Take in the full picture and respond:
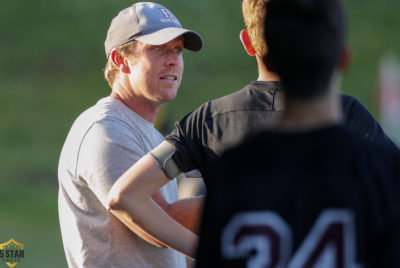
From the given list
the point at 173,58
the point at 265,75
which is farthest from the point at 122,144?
the point at 265,75

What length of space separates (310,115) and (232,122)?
70 centimetres

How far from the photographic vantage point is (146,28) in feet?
11.2

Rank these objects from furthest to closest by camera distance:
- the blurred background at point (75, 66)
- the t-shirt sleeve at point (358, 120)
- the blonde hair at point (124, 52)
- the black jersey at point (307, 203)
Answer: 1. the blurred background at point (75, 66)
2. the blonde hair at point (124, 52)
3. the t-shirt sleeve at point (358, 120)
4. the black jersey at point (307, 203)

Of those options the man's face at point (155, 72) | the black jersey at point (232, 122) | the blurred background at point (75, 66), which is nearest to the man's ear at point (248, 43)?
the black jersey at point (232, 122)

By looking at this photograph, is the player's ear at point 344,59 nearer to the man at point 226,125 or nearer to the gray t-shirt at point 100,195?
the man at point 226,125

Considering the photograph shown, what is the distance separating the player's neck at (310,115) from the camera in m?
1.79

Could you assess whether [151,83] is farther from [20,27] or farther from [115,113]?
[20,27]

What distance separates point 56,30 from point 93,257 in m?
26.0

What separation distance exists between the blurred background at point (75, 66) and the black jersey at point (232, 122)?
13.8 meters

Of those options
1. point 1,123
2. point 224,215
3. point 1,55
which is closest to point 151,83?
point 224,215

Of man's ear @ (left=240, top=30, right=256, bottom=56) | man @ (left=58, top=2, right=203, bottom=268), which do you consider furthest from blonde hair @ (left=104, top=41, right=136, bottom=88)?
man's ear @ (left=240, top=30, right=256, bottom=56)

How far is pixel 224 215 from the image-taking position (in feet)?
6.02

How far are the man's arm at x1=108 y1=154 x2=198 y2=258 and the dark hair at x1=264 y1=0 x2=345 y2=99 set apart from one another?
2.45 ft

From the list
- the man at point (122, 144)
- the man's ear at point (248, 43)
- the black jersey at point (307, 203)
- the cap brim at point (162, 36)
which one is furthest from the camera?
the cap brim at point (162, 36)
